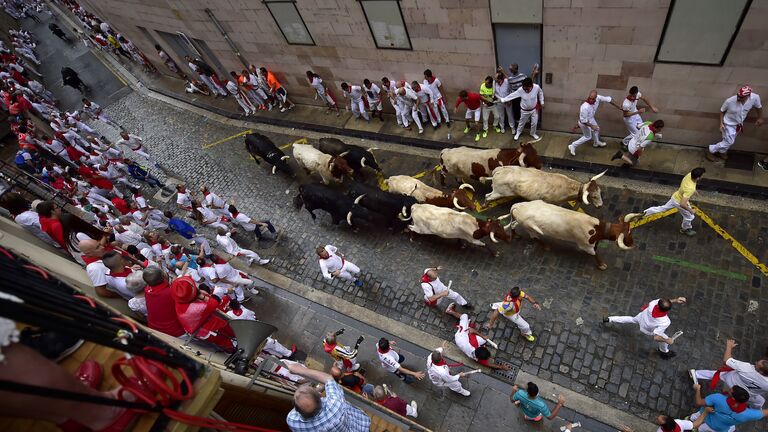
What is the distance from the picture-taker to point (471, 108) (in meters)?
12.1

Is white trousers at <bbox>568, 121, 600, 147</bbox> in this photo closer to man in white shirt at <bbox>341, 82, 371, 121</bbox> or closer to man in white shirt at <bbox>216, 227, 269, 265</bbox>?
man in white shirt at <bbox>341, 82, 371, 121</bbox>

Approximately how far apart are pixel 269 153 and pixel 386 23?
17.6 ft

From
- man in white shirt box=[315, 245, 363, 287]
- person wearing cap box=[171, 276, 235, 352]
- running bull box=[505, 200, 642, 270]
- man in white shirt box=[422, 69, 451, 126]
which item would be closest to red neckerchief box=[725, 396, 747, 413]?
running bull box=[505, 200, 642, 270]

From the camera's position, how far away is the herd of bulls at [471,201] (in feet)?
28.8

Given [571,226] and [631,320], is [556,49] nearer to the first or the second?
[571,226]

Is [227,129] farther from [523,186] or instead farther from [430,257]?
[523,186]

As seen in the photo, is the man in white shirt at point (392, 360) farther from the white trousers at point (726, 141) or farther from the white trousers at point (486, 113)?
the white trousers at point (726, 141)

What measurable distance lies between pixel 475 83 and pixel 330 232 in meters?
5.96

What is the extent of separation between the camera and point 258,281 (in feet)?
37.0

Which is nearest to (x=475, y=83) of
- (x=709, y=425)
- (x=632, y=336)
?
(x=632, y=336)

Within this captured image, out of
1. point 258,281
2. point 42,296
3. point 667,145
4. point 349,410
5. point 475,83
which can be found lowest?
point 667,145

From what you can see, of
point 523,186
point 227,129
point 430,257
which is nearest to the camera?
point 523,186

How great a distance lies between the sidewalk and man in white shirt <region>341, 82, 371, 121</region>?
40 cm

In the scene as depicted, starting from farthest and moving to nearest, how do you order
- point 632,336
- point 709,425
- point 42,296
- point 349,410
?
point 632,336 < point 709,425 < point 349,410 < point 42,296
